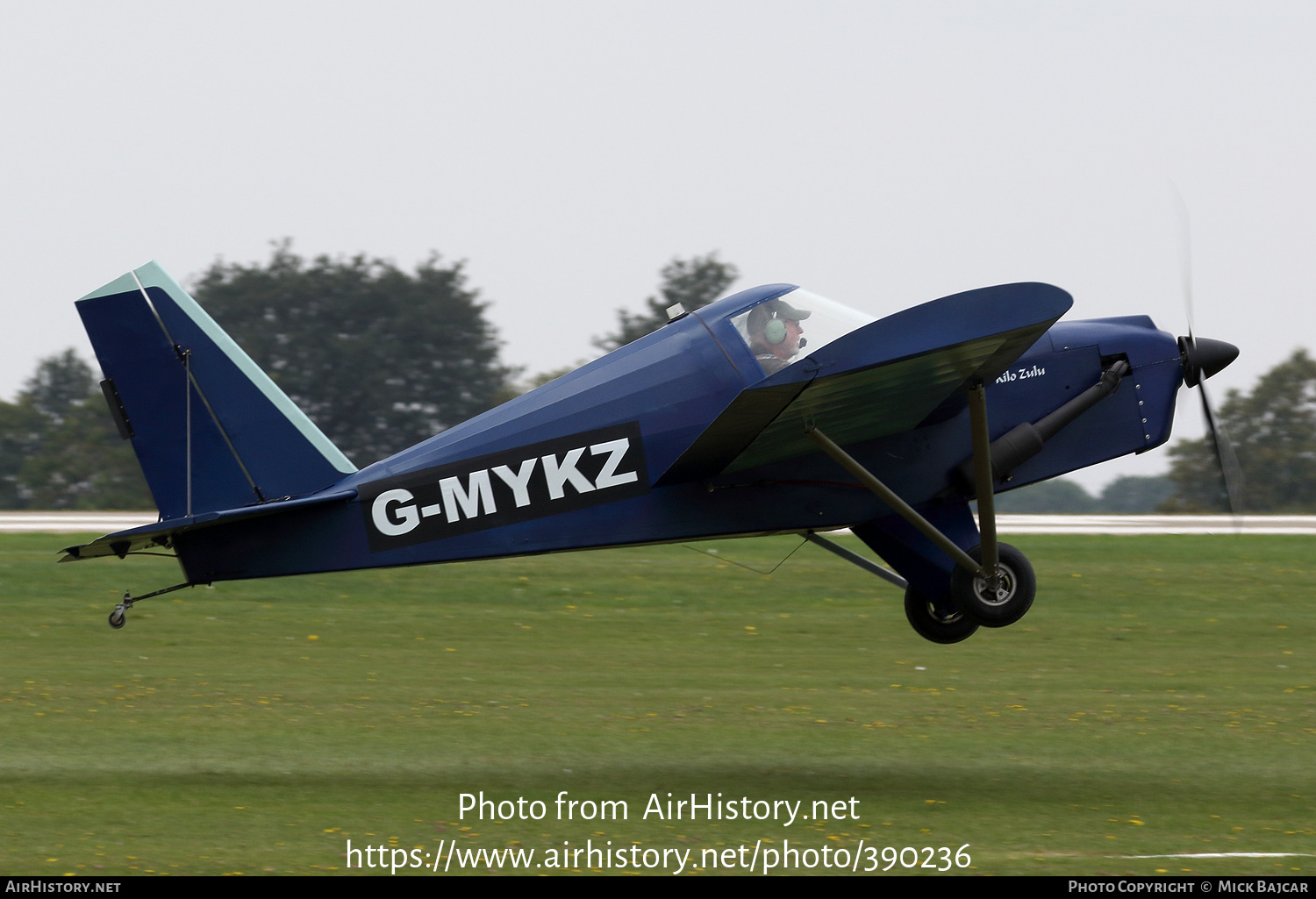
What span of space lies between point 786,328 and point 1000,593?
248 centimetres

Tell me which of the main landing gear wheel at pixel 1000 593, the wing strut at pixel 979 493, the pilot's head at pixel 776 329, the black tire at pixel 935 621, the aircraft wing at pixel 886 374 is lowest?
the black tire at pixel 935 621

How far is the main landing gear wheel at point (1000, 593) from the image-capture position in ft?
32.3

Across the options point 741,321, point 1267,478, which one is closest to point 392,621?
point 741,321

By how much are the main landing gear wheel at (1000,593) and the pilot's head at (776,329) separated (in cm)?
204

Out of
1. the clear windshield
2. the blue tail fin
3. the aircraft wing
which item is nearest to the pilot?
the clear windshield

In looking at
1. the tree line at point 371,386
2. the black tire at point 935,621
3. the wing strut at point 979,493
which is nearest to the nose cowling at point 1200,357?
the wing strut at point 979,493

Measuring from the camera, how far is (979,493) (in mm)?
9695

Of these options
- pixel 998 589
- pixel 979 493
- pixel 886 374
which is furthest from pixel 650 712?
pixel 886 374

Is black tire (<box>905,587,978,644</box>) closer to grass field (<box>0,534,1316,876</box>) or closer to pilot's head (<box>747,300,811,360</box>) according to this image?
grass field (<box>0,534,1316,876</box>)

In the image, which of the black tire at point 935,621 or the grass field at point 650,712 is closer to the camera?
the grass field at point 650,712

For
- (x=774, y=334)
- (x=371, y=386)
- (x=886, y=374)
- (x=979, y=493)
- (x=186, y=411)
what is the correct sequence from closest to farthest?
(x=886, y=374) < (x=979, y=493) < (x=774, y=334) < (x=186, y=411) < (x=371, y=386)

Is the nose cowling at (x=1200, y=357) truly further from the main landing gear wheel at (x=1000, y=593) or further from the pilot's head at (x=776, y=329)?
the pilot's head at (x=776, y=329)

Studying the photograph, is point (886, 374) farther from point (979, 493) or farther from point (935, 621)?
point (935, 621)

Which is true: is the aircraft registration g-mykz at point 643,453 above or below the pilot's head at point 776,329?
below
